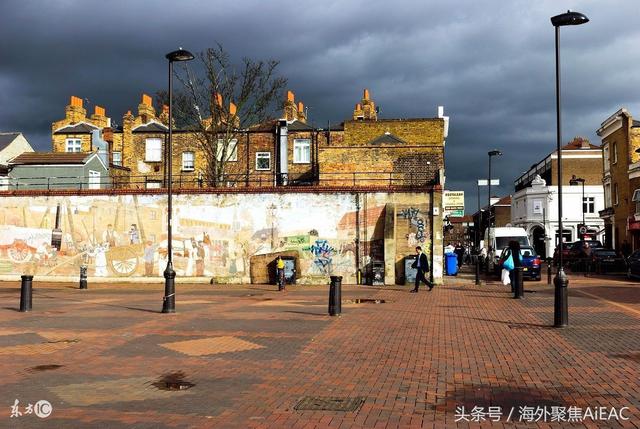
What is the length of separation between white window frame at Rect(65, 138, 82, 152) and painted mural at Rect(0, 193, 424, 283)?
22150 mm

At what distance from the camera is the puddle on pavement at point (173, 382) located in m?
7.68

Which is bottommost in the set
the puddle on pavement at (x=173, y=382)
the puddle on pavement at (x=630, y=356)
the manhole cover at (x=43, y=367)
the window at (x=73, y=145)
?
the puddle on pavement at (x=173, y=382)

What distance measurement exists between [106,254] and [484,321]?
779 inches

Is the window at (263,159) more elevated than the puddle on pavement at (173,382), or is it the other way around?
the window at (263,159)

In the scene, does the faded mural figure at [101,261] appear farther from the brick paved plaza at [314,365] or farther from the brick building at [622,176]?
the brick building at [622,176]

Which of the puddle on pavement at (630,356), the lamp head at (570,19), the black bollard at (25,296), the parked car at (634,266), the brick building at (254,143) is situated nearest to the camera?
the puddle on pavement at (630,356)

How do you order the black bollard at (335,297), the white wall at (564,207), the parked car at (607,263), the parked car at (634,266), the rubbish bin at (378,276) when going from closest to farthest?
the black bollard at (335,297), the rubbish bin at (378,276), the parked car at (634,266), the parked car at (607,263), the white wall at (564,207)

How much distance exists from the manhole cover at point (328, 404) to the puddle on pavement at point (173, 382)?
1.69 meters

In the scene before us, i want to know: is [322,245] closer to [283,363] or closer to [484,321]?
[484,321]

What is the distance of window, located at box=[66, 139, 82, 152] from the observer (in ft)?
163

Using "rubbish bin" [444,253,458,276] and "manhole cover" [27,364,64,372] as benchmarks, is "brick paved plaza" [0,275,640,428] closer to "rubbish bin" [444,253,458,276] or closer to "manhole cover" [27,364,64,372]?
"manhole cover" [27,364,64,372]

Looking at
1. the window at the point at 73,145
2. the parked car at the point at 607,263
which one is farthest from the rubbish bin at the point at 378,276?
the window at the point at 73,145

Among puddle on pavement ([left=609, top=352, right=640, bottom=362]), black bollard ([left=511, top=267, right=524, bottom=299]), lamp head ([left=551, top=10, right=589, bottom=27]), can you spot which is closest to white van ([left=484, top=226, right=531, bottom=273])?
black bollard ([left=511, top=267, right=524, bottom=299])

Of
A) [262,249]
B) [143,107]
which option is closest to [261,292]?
[262,249]
